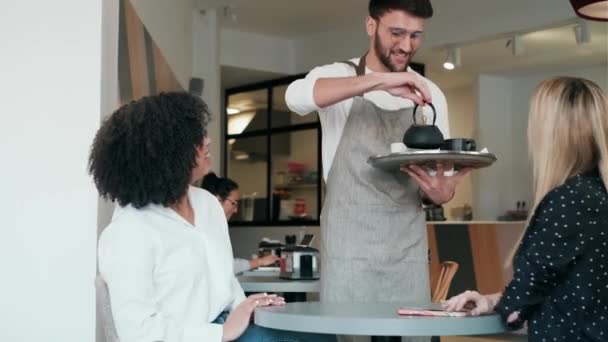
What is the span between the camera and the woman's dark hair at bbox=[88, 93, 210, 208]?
1739 millimetres

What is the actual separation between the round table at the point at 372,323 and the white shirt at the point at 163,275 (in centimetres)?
16

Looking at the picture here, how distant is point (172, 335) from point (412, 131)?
0.82 meters

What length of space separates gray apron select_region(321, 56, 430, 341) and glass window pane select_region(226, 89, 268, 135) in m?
7.02

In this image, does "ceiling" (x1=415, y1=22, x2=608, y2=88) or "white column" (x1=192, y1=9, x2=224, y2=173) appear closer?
"white column" (x1=192, y1=9, x2=224, y2=173)

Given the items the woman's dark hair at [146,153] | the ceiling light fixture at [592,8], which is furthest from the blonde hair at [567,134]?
the ceiling light fixture at [592,8]

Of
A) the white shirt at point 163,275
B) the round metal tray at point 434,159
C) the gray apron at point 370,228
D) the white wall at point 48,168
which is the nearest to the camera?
the white shirt at point 163,275

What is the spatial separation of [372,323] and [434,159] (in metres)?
0.59

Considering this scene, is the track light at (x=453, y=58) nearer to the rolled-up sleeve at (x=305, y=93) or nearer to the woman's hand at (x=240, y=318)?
the rolled-up sleeve at (x=305, y=93)

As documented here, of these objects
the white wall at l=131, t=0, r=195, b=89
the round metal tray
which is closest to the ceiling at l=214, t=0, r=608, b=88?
the white wall at l=131, t=0, r=195, b=89

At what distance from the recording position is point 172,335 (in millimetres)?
1708

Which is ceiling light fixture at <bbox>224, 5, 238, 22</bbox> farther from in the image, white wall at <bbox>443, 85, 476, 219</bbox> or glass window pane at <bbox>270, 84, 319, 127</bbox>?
white wall at <bbox>443, 85, 476, 219</bbox>

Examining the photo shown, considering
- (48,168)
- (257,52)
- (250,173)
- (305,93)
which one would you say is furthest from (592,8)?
(250,173)

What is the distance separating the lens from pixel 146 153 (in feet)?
5.71

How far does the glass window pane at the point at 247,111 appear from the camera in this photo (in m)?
9.38
